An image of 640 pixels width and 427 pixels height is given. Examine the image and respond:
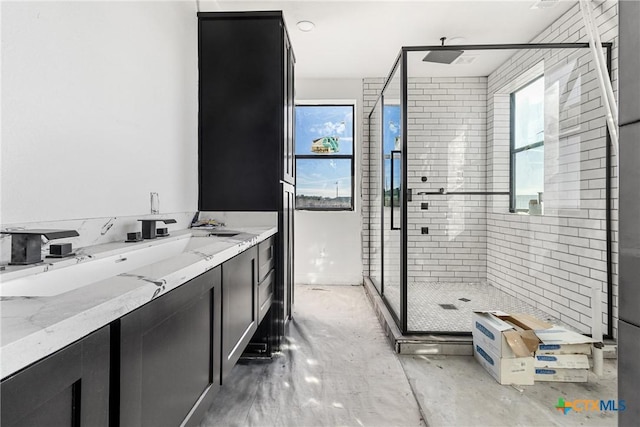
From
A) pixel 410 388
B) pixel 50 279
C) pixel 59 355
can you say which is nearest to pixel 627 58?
pixel 59 355

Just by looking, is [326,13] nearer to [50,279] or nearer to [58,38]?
[58,38]

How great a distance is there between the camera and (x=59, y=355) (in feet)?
1.55

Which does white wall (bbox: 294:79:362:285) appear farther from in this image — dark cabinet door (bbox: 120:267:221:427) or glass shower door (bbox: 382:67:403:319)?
dark cabinet door (bbox: 120:267:221:427)

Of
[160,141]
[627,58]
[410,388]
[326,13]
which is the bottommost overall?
[410,388]

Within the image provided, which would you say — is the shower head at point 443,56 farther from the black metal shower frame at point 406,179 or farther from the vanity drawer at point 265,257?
the vanity drawer at point 265,257

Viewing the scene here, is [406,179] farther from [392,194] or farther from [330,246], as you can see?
[330,246]

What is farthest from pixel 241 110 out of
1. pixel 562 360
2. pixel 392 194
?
pixel 562 360

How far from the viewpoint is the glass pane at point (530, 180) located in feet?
8.91

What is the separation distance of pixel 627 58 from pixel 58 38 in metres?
1.59

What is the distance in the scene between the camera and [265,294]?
2008 millimetres

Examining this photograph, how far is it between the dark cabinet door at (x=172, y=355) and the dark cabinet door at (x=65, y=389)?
0.17 ft

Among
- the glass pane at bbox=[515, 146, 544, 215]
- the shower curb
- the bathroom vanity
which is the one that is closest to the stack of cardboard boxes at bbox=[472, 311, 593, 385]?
the shower curb

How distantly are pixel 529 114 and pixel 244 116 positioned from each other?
2.38m

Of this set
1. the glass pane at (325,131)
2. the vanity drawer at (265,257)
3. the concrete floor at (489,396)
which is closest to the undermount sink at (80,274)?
the vanity drawer at (265,257)
